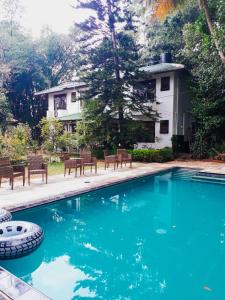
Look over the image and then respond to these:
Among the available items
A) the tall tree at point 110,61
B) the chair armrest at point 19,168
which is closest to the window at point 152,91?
the tall tree at point 110,61

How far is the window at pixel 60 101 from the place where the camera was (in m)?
26.2

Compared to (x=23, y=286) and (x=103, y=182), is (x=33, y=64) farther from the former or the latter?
(x=23, y=286)

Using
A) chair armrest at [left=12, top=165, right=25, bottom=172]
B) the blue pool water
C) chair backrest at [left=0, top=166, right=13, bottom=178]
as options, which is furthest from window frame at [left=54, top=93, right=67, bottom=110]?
the blue pool water

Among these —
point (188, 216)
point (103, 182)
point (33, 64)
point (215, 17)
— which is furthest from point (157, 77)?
point (33, 64)

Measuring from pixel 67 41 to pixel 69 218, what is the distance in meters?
30.0

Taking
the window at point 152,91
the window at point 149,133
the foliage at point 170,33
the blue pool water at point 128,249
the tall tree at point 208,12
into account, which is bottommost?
the blue pool water at point 128,249

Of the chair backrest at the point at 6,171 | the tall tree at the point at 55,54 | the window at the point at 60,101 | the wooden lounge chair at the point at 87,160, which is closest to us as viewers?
the chair backrest at the point at 6,171

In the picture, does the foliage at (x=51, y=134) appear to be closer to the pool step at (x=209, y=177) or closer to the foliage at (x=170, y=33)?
the pool step at (x=209, y=177)

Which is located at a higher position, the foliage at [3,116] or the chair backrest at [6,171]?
the foliage at [3,116]

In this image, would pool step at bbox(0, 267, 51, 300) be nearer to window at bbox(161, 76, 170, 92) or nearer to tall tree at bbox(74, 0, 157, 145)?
tall tree at bbox(74, 0, 157, 145)

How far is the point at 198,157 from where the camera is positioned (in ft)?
59.0

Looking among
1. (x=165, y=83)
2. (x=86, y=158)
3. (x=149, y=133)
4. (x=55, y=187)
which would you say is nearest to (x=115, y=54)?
(x=165, y=83)

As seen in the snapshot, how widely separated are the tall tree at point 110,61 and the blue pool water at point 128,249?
8.77 m

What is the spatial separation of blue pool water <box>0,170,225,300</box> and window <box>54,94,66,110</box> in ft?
59.5
